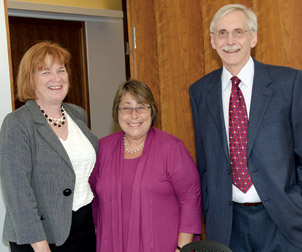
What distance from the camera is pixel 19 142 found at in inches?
73.6

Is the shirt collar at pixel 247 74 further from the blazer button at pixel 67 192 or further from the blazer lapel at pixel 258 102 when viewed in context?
the blazer button at pixel 67 192

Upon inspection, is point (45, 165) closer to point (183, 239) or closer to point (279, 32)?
point (183, 239)

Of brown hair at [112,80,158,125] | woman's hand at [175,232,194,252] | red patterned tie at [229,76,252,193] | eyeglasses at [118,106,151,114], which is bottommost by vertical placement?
woman's hand at [175,232,194,252]

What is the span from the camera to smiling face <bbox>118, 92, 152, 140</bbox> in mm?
2178

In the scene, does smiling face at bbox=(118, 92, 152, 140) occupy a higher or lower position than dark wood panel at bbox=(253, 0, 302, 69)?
lower

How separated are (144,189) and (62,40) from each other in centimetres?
366

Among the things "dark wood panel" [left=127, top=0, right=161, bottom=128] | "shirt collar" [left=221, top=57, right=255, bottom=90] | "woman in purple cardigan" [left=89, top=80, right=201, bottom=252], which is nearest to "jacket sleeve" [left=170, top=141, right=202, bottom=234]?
"woman in purple cardigan" [left=89, top=80, right=201, bottom=252]

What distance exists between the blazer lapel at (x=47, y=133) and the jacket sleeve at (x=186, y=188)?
22.6 inches

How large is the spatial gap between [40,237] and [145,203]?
1.83ft

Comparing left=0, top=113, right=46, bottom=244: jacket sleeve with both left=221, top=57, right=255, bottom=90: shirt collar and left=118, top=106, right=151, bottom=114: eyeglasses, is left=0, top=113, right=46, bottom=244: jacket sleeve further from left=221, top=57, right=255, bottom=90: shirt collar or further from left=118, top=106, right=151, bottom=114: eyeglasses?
left=221, top=57, right=255, bottom=90: shirt collar

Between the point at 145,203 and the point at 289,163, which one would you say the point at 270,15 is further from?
the point at 145,203

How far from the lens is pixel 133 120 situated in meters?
2.17

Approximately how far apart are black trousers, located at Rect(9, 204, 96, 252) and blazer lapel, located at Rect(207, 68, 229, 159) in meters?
0.83

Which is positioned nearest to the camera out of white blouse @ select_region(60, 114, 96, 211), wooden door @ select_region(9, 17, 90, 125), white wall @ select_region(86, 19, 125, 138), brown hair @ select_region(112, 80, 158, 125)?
white blouse @ select_region(60, 114, 96, 211)
